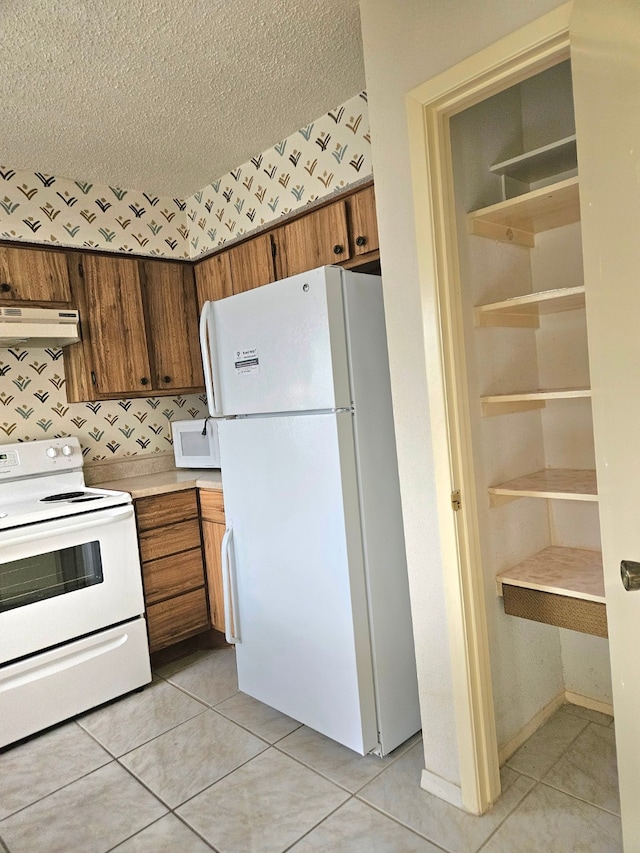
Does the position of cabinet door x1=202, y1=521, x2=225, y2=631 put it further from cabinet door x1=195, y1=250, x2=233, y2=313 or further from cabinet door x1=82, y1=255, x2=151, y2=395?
cabinet door x1=195, y1=250, x2=233, y2=313

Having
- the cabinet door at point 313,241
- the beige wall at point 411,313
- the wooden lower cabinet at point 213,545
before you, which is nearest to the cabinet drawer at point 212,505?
the wooden lower cabinet at point 213,545

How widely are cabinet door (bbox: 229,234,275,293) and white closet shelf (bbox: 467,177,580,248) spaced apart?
1.15 m

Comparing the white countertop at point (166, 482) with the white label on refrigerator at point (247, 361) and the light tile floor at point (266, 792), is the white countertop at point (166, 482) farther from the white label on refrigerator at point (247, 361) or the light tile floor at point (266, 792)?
the light tile floor at point (266, 792)

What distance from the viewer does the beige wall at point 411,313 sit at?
1533 mm

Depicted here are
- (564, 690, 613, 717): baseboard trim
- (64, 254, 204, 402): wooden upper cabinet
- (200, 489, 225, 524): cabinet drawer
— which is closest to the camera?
(564, 690, 613, 717): baseboard trim

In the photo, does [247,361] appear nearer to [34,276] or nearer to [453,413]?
[453,413]

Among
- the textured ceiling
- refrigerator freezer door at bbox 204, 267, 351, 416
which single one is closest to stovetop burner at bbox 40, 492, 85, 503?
refrigerator freezer door at bbox 204, 267, 351, 416

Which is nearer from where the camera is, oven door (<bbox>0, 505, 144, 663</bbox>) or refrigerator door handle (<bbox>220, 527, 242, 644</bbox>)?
oven door (<bbox>0, 505, 144, 663</bbox>)

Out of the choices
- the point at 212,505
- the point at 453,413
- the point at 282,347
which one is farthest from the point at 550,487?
the point at 212,505

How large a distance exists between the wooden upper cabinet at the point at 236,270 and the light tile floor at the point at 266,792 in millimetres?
1954

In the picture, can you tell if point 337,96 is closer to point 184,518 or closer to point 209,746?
point 184,518

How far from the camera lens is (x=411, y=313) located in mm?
1623

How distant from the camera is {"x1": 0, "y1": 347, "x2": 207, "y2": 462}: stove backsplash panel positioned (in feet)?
9.13

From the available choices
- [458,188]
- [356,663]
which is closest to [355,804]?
[356,663]
